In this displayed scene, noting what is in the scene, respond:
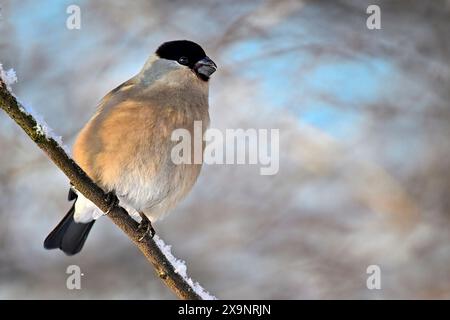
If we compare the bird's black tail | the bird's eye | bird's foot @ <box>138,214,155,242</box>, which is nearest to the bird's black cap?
the bird's eye

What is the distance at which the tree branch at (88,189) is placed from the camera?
216cm

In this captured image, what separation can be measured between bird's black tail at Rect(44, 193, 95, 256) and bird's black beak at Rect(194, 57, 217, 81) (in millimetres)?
1226

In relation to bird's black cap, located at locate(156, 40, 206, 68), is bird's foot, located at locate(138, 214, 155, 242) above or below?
below

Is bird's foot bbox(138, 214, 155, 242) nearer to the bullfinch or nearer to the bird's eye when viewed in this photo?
the bullfinch

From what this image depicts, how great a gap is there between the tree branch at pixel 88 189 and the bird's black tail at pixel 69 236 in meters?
1.24

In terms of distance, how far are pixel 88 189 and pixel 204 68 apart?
1269mm

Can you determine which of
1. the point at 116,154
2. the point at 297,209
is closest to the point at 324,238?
the point at 297,209

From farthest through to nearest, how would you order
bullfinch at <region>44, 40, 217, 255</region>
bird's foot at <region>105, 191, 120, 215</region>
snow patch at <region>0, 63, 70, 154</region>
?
bullfinch at <region>44, 40, 217, 255</region>, bird's foot at <region>105, 191, 120, 215</region>, snow patch at <region>0, 63, 70, 154</region>

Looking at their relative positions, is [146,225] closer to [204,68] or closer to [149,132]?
[149,132]

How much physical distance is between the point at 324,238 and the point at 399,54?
6.54 ft

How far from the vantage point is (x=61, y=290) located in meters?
4.87

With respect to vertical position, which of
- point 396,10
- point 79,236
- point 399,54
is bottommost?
point 79,236

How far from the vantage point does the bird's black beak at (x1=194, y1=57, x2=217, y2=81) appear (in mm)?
3553
